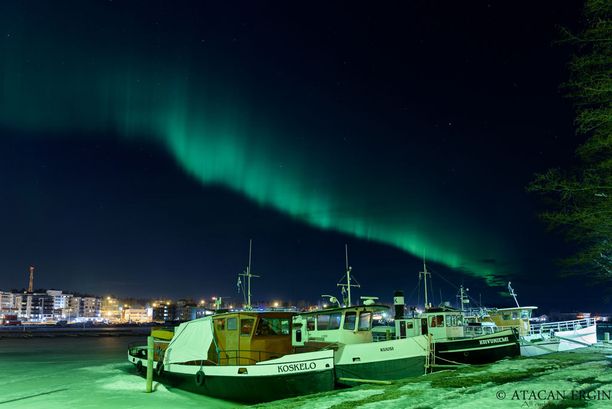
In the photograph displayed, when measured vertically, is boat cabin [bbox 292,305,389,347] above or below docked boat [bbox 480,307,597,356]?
above

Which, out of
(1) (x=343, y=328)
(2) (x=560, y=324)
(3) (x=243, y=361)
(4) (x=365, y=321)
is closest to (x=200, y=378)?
(3) (x=243, y=361)

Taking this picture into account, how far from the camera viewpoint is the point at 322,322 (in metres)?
28.9

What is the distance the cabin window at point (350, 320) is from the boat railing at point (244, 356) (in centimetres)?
516

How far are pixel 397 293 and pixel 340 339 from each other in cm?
551

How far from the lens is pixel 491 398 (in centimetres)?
1356

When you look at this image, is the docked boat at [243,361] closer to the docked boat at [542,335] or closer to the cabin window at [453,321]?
the cabin window at [453,321]

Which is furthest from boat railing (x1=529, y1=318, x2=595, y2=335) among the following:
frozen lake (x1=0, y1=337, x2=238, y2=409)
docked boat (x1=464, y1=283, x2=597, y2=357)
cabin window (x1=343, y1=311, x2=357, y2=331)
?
frozen lake (x1=0, y1=337, x2=238, y2=409)

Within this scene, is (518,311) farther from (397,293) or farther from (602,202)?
(602,202)

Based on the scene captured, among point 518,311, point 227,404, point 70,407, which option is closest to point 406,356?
point 227,404

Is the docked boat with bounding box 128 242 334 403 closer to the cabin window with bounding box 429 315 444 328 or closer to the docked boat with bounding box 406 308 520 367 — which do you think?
the docked boat with bounding box 406 308 520 367

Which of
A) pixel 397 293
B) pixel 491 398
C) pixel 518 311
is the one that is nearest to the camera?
pixel 491 398

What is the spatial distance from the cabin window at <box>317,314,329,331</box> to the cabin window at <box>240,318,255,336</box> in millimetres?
6731

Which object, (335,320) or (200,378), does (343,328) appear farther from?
(200,378)

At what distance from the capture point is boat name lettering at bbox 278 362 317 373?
1970 cm
